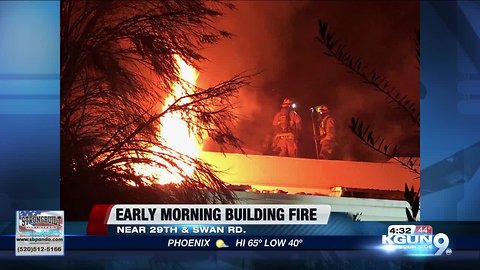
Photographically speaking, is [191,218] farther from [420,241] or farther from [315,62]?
[420,241]

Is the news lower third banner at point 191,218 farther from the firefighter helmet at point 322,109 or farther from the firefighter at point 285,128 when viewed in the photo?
the firefighter helmet at point 322,109

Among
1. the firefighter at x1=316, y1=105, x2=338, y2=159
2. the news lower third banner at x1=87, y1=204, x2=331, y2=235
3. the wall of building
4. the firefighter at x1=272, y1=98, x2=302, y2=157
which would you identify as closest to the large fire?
the wall of building

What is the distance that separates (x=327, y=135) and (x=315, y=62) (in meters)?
0.72

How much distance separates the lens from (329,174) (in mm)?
5137

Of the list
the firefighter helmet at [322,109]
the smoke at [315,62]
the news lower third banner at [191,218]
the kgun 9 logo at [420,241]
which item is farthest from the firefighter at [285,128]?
the kgun 9 logo at [420,241]

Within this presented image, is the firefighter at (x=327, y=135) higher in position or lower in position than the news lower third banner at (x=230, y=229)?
higher

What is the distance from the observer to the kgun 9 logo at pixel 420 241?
5023 millimetres

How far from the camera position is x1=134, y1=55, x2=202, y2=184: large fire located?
5.11 m

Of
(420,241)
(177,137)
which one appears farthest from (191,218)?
(420,241)

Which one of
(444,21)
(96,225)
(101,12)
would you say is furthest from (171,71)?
(444,21)

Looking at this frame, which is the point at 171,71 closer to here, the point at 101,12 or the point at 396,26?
the point at 101,12

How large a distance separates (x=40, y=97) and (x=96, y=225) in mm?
1324

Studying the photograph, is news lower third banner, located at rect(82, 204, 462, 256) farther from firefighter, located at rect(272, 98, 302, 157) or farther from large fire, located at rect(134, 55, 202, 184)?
firefighter, located at rect(272, 98, 302, 157)

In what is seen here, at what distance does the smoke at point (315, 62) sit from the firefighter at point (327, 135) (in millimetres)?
79
